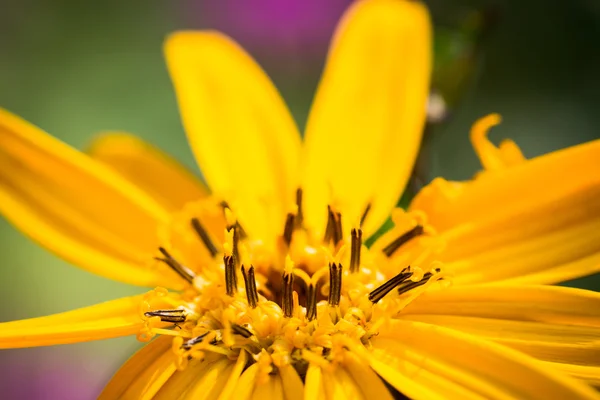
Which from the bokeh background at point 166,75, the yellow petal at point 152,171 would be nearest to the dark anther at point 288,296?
the yellow petal at point 152,171

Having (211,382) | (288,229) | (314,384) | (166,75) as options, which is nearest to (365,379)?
(314,384)

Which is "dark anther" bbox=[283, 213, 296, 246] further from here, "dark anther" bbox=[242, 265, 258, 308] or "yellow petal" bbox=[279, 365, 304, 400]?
"yellow petal" bbox=[279, 365, 304, 400]

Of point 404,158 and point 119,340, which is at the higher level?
point 404,158

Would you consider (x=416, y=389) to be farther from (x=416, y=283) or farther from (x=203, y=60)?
(x=203, y=60)

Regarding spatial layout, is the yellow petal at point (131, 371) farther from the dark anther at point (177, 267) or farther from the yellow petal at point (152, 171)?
the yellow petal at point (152, 171)

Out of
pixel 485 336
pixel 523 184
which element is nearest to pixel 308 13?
pixel 523 184

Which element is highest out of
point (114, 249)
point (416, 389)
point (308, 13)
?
point (308, 13)

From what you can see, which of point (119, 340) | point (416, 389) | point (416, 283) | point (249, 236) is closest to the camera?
point (416, 389)

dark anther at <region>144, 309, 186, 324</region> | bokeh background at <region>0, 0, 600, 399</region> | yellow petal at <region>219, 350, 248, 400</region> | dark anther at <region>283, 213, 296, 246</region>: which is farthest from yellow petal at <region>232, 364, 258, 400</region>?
bokeh background at <region>0, 0, 600, 399</region>
